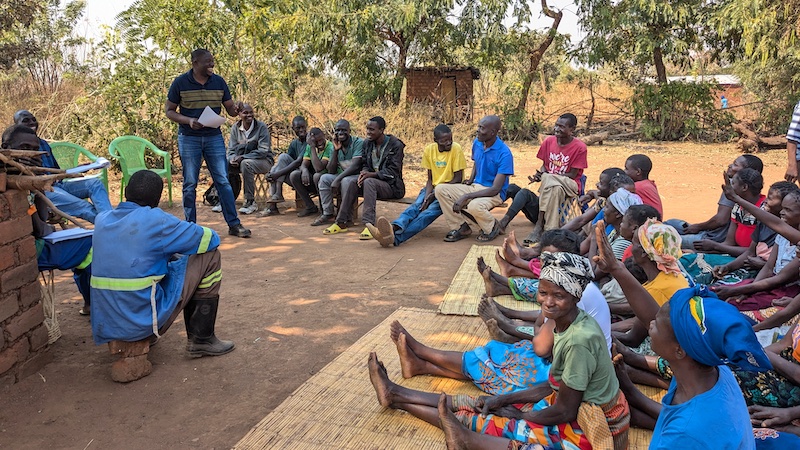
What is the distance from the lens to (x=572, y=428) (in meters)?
2.34

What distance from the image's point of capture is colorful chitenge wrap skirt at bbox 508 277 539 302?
4.36m

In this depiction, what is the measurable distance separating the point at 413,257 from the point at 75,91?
8.62m

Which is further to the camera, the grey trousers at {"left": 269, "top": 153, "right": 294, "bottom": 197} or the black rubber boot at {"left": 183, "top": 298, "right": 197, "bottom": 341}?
the grey trousers at {"left": 269, "top": 153, "right": 294, "bottom": 197}

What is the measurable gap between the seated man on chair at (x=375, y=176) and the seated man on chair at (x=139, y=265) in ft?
11.3

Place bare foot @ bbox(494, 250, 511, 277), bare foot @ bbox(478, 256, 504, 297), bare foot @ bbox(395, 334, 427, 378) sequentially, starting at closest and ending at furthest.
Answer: bare foot @ bbox(395, 334, 427, 378), bare foot @ bbox(478, 256, 504, 297), bare foot @ bbox(494, 250, 511, 277)

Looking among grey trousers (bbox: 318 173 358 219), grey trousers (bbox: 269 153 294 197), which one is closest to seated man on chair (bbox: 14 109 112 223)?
grey trousers (bbox: 269 153 294 197)

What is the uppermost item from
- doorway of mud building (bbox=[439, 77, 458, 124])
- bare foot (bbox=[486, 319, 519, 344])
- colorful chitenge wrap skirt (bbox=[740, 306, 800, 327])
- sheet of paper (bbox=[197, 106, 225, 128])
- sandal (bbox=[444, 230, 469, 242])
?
doorway of mud building (bbox=[439, 77, 458, 124])

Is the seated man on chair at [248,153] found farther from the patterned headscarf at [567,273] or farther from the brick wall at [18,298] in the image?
the patterned headscarf at [567,273]

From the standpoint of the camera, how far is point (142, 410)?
3.09 m

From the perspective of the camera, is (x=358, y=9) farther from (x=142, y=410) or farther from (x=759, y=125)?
(x=142, y=410)

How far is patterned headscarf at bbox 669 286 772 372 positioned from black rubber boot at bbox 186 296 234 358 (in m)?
2.73

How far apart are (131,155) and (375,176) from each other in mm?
3515

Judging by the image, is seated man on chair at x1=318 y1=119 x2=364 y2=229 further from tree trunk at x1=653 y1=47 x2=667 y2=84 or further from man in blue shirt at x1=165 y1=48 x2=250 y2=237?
tree trunk at x1=653 y1=47 x2=667 y2=84

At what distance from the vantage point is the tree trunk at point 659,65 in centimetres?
1505
